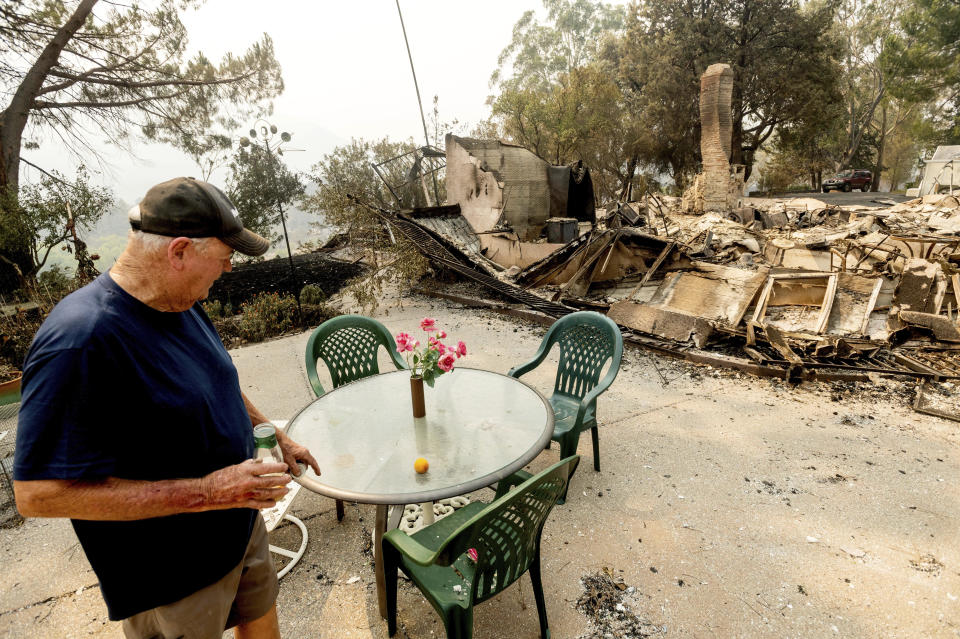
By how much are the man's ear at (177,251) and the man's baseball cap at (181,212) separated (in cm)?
2

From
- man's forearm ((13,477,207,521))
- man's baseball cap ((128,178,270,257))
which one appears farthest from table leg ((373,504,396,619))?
man's baseball cap ((128,178,270,257))

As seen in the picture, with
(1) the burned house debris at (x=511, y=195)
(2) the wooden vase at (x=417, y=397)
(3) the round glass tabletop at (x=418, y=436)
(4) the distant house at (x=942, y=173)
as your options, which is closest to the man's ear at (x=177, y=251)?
(3) the round glass tabletop at (x=418, y=436)

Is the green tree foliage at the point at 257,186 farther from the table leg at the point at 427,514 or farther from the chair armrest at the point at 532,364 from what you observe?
the table leg at the point at 427,514

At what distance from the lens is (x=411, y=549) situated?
1.68m

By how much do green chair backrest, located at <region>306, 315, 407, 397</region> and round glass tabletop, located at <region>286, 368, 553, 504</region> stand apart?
0.64 meters

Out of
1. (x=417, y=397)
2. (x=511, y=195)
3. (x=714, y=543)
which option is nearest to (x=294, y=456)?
(x=417, y=397)

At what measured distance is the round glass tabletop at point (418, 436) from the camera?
189 centimetres

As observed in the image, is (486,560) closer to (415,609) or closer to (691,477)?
Result: (415,609)

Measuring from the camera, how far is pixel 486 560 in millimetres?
1660

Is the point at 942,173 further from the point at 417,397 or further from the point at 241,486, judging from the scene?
the point at 241,486

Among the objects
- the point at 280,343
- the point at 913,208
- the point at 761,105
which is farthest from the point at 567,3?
the point at 280,343

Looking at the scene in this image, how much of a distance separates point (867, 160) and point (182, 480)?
39.7 metres

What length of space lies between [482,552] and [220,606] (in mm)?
882

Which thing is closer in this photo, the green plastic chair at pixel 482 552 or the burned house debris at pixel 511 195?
the green plastic chair at pixel 482 552
